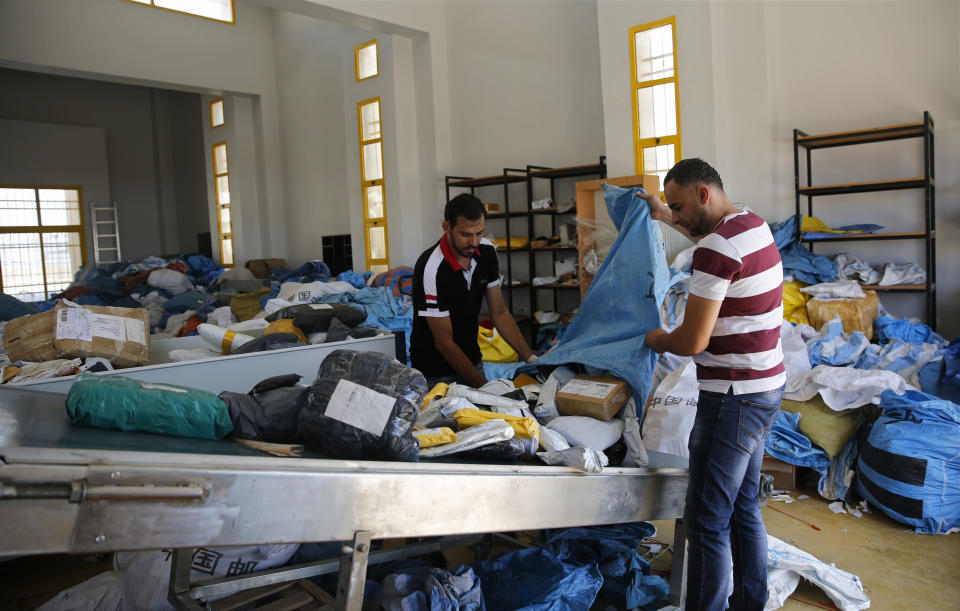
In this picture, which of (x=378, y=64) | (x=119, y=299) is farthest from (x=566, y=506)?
(x=119, y=299)

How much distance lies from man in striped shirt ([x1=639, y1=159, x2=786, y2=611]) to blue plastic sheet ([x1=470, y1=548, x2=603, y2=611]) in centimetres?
29

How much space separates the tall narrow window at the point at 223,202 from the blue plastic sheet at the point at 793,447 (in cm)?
877

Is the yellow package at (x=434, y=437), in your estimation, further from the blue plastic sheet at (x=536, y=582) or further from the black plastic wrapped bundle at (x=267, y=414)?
the blue plastic sheet at (x=536, y=582)

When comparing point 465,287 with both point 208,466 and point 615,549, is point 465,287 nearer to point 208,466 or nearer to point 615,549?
point 615,549

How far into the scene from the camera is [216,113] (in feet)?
32.9

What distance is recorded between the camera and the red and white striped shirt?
5.19 feet

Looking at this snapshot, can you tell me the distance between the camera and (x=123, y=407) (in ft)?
4.21

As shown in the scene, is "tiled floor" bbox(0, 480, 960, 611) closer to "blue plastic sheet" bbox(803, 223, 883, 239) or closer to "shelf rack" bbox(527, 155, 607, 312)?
"blue plastic sheet" bbox(803, 223, 883, 239)

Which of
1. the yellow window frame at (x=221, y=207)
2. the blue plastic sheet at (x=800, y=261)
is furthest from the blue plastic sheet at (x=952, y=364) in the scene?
the yellow window frame at (x=221, y=207)

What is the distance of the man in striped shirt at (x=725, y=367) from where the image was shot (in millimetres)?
1603

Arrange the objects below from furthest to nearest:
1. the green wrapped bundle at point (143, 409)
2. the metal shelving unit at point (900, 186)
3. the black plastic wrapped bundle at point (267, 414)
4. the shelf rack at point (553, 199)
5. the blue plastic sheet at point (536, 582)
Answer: the shelf rack at point (553, 199), the metal shelving unit at point (900, 186), the blue plastic sheet at point (536, 582), the black plastic wrapped bundle at point (267, 414), the green wrapped bundle at point (143, 409)

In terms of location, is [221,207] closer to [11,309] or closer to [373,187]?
[373,187]

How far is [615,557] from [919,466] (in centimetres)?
154

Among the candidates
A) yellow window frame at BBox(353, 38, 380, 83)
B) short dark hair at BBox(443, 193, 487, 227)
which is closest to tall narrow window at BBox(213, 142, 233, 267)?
yellow window frame at BBox(353, 38, 380, 83)
